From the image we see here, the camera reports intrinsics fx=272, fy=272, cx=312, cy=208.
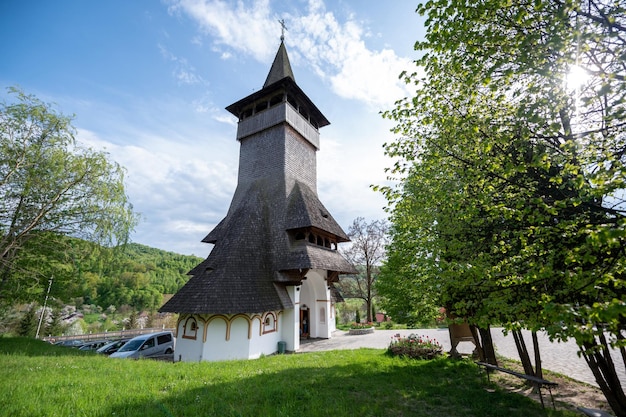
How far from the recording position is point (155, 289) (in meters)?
71.4

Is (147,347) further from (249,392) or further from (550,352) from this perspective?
(550,352)

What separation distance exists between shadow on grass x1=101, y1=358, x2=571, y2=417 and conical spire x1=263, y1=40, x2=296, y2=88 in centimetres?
2096

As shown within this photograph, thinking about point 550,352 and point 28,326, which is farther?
point 28,326

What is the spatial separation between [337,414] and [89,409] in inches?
164

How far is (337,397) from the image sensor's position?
19.3 ft

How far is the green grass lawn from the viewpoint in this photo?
187 inches

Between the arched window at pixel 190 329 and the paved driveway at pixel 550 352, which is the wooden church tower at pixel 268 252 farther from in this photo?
the paved driveway at pixel 550 352

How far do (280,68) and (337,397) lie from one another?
23.2 metres

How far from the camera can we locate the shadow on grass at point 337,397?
4.90 meters

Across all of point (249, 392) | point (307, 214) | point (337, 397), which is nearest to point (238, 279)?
point (307, 214)

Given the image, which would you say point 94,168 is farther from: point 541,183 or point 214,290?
point 541,183

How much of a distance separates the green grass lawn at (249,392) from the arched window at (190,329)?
16.0 ft

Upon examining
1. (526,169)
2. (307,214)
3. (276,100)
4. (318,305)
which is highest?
(276,100)

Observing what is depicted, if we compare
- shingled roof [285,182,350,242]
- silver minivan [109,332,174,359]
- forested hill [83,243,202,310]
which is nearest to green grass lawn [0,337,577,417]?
silver minivan [109,332,174,359]
